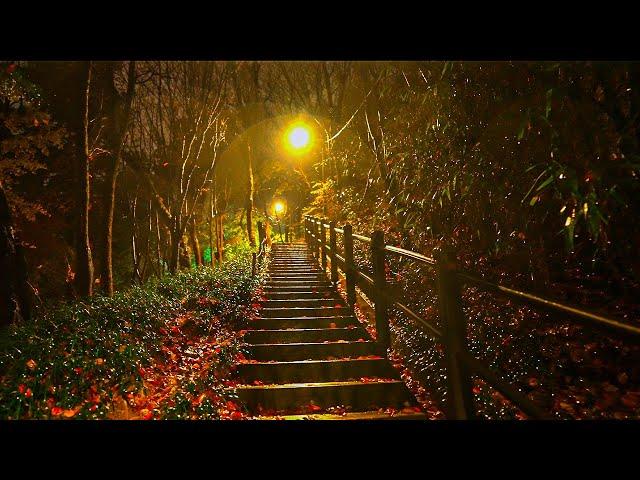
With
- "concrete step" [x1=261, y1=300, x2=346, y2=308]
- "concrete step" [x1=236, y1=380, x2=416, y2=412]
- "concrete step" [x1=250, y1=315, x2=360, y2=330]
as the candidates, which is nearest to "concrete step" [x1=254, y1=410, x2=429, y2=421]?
"concrete step" [x1=236, y1=380, x2=416, y2=412]

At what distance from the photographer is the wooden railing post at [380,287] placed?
14.5 ft

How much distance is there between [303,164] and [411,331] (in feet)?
77.0

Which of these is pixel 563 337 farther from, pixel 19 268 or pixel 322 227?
pixel 19 268

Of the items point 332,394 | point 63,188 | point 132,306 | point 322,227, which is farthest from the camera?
point 63,188

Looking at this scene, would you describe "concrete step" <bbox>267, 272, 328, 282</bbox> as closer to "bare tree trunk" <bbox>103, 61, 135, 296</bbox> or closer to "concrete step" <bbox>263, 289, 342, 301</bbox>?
"concrete step" <bbox>263, 289, 342, 301</bbox>

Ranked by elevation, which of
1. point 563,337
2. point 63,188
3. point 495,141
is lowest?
point 563,337

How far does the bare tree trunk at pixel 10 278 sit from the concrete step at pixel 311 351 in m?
4.27

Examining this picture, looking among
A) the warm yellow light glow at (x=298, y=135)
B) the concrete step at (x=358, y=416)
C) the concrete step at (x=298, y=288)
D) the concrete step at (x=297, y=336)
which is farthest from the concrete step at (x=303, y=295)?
the warm yellow light glow at (x=298, y=135)

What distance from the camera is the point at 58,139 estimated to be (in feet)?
38.9

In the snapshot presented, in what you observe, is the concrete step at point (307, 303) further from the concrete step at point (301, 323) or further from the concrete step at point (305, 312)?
the concrete step at point (301, 323)

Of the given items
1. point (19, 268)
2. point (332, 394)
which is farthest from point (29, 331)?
point (332, 394)

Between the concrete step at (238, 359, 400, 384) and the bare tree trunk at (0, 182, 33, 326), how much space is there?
4518 mm

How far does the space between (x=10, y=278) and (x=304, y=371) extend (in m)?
5.35

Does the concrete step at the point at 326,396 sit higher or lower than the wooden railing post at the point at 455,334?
lower
